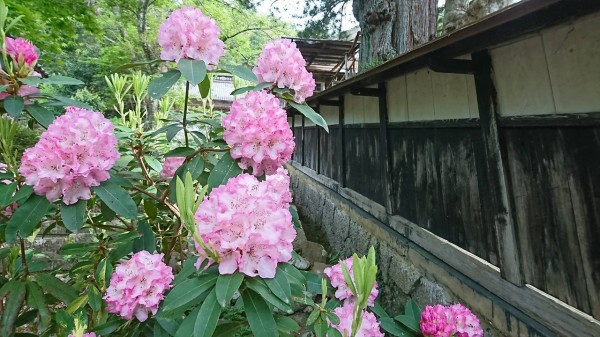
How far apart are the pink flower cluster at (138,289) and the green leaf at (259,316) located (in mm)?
485

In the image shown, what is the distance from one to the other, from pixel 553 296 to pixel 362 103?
3.48 meters

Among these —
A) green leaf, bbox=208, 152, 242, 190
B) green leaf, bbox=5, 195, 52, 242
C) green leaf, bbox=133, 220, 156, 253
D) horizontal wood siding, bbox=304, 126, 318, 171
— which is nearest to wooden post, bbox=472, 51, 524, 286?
green leaf, bbox=208, 152, 242, 190

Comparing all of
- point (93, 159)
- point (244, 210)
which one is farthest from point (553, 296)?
point (93, 159)

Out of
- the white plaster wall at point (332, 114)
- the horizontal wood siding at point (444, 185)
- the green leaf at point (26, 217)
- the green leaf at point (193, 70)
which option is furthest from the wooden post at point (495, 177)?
the white plaster wall at point (332, 114)

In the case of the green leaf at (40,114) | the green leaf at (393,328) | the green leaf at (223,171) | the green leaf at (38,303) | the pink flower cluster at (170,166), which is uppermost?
the green leaf at (40,114)

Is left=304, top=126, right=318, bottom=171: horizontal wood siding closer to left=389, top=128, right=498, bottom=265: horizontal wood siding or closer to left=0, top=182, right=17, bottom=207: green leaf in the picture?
left=389, top=128, right=498, bottom=265: horizontal wood siding

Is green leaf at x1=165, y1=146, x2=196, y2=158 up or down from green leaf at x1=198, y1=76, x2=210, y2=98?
down

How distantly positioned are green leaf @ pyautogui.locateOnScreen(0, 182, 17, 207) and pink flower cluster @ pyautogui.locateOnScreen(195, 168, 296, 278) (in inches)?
34.4

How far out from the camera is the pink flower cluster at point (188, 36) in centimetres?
132

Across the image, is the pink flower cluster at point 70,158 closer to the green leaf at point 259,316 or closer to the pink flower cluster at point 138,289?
the pink flower cluster at point 138,289

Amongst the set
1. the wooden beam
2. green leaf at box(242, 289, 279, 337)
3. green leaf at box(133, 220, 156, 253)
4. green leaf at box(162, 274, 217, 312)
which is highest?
the wooden beam

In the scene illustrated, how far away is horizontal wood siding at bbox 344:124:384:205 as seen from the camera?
4297mm

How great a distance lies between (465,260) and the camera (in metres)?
2.56

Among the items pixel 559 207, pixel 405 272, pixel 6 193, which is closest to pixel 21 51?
pixel 6 193
